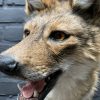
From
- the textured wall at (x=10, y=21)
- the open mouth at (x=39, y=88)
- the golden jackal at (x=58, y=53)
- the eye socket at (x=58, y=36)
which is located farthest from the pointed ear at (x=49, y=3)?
the textured wall at (x=10, y=21)

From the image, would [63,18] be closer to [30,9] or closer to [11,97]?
[30,9]

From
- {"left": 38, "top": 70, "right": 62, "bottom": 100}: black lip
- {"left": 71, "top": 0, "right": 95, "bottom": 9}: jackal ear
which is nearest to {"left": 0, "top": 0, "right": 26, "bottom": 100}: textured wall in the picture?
{"left": 71, "top": 0, "right": 95, "bottom": 9}: jackal ear

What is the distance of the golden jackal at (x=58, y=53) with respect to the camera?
97.6 inches

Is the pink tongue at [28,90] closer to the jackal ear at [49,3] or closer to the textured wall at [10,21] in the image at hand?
the jackal ear at [49,3]

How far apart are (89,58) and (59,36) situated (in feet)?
0.79

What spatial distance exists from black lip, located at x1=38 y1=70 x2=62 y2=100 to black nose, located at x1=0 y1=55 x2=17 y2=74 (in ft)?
1.05

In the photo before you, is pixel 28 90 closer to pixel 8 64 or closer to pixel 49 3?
pixel 8 64

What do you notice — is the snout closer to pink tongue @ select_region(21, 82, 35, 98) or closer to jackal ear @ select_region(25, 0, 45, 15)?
pink tongue @ select_region(21, 82, 35, 98)

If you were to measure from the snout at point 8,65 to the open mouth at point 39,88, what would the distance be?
0.93ft

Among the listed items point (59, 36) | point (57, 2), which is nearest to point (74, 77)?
point (59, 36)

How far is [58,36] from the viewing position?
8.66 feet

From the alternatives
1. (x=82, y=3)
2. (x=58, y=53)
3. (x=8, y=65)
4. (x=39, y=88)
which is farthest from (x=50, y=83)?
(x=82, y=3)

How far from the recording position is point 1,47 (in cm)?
382

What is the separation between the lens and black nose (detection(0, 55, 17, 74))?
2.36 metres
